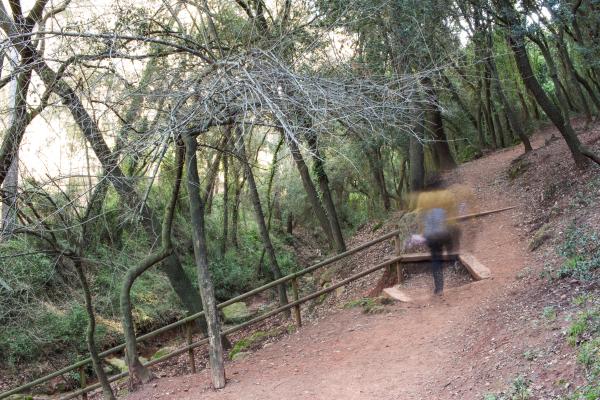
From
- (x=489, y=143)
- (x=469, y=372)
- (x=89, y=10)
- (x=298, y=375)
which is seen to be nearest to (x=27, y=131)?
(x=89, y=10)

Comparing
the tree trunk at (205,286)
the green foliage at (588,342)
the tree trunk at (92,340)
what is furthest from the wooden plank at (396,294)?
the tree trunk at (92,340)

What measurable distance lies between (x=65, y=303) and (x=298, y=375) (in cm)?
747

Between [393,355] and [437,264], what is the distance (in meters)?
2.21

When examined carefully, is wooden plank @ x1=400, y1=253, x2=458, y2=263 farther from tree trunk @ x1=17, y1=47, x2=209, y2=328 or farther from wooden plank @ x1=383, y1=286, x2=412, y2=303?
tree trunk @ x1=17, y1=47, x2=209, y2=328

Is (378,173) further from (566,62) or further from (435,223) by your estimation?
(435,223)

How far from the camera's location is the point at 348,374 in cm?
736

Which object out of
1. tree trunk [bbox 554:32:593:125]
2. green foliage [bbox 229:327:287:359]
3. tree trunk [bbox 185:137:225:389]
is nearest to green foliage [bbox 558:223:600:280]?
tree trunk [bbox 185:137:225:389]

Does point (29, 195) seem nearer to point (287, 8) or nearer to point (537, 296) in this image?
point (287, 8)

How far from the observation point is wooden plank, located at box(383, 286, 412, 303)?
9805 mm

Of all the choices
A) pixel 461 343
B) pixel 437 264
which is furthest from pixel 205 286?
pixel 437 264

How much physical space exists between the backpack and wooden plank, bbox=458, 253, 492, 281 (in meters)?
1.10

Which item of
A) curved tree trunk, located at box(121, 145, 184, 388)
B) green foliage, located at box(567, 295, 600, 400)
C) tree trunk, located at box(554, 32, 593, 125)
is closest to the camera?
green foliage, located at box(567, 295, 600, 400)

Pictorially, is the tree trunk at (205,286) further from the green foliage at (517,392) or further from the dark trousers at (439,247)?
the green foliage at (517,392)

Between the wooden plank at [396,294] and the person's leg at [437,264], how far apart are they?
0.50 meters
